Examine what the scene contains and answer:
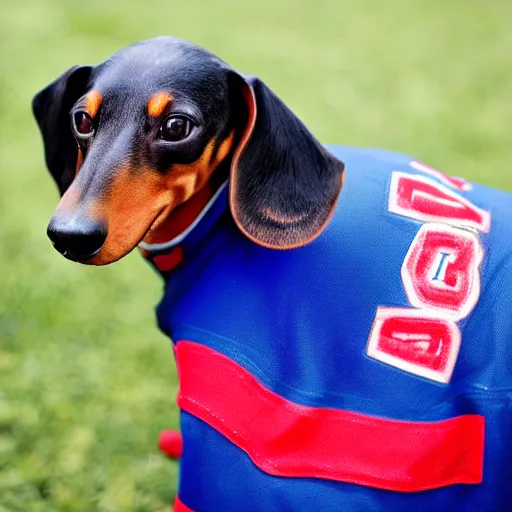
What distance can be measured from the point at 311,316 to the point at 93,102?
50 centimetres

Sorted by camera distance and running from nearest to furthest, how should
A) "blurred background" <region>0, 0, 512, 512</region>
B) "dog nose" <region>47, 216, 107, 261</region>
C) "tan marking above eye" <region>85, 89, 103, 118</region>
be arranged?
1. "dog nose" <region>47, 216, 107, 261</region>
2. "tan marking above eye" <region>85, 89, 103, 118</region>
3. "blurred background" <region>0, 0, 512, 512</region>

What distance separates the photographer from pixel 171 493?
184 centimetres

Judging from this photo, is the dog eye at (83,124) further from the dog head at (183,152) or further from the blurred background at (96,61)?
the blurred background at (96,61)

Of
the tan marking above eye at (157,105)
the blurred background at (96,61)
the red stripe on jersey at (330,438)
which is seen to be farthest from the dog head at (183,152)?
the blurred background at (96,61)

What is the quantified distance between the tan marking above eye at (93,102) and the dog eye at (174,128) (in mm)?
118

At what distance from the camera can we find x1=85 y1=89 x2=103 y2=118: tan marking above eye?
1.18m

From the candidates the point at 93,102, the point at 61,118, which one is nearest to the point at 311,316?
the point at 93,102

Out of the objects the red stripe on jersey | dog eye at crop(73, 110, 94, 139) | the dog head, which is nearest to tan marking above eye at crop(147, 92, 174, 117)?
the dog head

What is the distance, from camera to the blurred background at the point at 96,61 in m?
1.92

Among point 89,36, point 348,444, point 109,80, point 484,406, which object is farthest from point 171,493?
point 89,36

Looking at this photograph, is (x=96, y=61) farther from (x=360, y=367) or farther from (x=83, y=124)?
(x=360, y=367)

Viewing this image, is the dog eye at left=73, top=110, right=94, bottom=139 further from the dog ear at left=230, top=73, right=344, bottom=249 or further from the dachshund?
the dog ear at left=230, top=73, right=344, bottom=249

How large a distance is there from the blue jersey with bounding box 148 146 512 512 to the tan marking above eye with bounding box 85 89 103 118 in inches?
13.1

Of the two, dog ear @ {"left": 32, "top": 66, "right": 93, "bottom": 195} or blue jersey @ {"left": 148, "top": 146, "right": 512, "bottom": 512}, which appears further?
dog ear @ {"left": 32, "top": 66, "right": 93, "bottom": 195}
